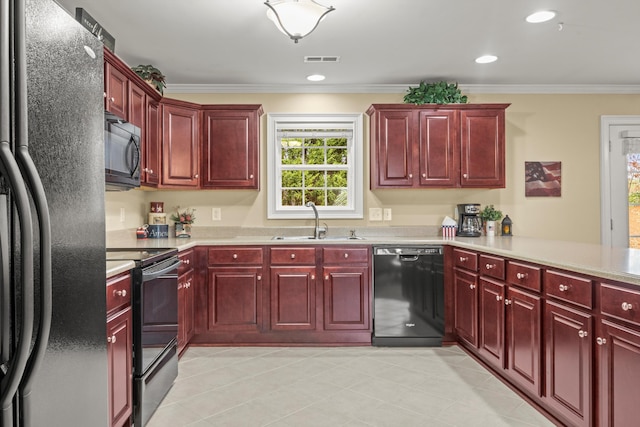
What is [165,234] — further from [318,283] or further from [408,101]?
[408,101]

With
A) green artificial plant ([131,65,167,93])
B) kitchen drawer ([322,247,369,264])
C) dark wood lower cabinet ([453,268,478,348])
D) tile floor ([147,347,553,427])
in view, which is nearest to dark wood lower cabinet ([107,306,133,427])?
tile floor ([147,347,553,427])

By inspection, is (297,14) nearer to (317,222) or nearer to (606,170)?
(317,222)

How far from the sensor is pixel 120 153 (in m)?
2.69

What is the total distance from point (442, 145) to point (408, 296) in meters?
1.43

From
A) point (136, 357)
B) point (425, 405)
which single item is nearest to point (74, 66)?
point (136, 357)

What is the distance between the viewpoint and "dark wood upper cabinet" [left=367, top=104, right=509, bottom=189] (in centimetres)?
410

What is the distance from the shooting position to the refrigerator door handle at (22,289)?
955mm

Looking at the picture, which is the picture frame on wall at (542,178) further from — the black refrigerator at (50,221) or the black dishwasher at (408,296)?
the black refrigerator at (50,221)

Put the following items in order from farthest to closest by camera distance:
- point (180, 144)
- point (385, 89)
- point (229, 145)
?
1. point (385, 89)
2. point (229, 145)
3. point (180, 144)

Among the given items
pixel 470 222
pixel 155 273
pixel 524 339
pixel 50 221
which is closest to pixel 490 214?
pixel 470 222

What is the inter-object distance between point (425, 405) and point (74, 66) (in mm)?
2414

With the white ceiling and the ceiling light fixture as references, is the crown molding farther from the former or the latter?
the ceiling light fixture

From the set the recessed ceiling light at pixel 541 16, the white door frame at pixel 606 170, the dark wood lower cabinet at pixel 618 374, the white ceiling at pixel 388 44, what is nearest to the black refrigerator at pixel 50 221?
the white ceiling at pixel 388 44

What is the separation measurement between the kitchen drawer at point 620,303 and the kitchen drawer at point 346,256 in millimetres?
2029
